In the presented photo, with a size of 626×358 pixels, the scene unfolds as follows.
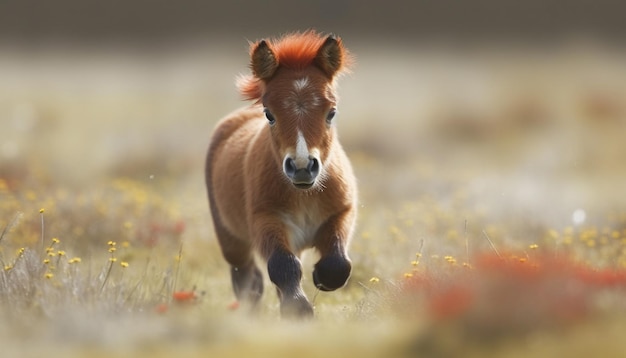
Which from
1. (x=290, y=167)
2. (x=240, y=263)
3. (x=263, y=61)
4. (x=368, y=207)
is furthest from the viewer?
(x=368, y=207)

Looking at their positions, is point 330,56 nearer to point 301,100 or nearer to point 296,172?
point 301,100

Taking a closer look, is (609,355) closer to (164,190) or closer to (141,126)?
(164,190)

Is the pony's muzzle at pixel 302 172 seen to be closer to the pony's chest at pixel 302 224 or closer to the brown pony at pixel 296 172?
the brown pony at pixel 296 172

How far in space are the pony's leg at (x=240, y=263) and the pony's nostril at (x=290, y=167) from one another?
8.00 ft

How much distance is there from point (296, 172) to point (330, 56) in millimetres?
1338

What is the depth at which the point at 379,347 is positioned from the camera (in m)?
5.46

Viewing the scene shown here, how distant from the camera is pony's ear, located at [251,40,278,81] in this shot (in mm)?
8109

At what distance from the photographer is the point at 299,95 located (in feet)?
25.8

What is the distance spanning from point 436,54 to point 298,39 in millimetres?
21834

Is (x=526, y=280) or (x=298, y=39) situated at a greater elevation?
(x=298, y=39)

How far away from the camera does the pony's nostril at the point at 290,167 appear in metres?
7.41

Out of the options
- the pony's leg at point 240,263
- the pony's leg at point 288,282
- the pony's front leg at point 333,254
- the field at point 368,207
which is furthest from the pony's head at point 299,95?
the pony's leg at point 240,263

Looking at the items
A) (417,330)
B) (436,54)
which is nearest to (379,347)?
(417,330)

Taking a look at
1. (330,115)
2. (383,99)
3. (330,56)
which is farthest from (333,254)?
(383,99)
